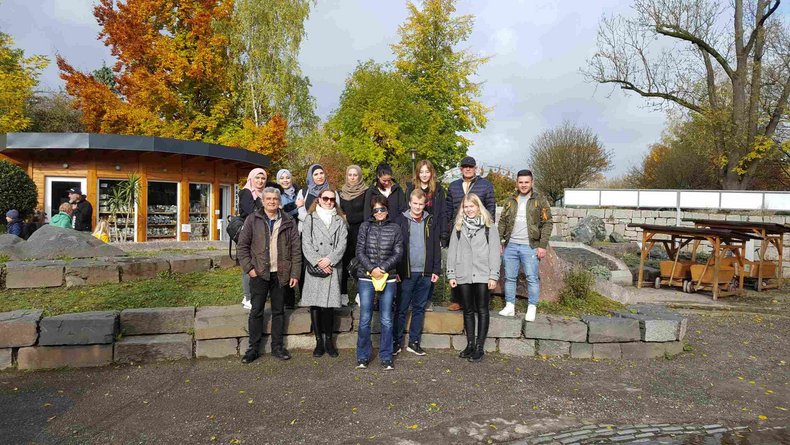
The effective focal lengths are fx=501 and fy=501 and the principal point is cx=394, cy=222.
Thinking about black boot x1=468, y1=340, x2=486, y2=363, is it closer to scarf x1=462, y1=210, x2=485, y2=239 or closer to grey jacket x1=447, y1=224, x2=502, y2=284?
grey jacket x1=447, y1=224, x2=502, y2=284

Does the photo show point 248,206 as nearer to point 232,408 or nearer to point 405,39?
point 232,408

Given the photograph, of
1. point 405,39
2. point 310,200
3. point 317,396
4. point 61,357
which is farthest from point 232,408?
point 405,39

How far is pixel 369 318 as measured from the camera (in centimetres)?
513

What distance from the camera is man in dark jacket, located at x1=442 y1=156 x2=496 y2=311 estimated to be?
599 centimetres

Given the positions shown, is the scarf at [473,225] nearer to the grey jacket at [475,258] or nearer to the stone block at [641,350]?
the grey jacket at [475,258]

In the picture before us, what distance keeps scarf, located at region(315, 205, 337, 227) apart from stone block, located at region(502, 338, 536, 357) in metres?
2.47

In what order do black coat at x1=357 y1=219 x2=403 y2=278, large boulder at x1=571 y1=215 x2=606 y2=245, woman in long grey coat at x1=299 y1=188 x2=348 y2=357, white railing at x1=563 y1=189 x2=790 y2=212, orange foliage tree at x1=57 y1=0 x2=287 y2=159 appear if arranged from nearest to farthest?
black coat at x1=357 y1=219 x2=403 y2=278 < woman in long grey coat at x1=299 y1=188 x2=348 y2=357 < large boulder at x1=571 y1=215 x2=606 y2=245 < white railing at x1=563 y1=189 x2=790 y2=212 < orange foliage tree at x1=57 y1=0 x2=287 y2=159

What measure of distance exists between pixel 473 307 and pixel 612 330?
1735 mm

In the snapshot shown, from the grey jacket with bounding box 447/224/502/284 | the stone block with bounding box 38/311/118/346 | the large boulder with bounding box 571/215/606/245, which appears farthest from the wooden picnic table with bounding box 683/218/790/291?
the stone block with bounding box 38/311/118/346

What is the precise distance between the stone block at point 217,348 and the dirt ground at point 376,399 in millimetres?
151

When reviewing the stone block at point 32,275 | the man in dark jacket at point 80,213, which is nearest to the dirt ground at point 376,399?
the stone block at point 32,275

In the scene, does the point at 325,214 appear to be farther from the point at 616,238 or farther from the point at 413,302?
the point at 616,238

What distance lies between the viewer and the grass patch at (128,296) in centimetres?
571

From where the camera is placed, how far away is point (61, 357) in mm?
4957
